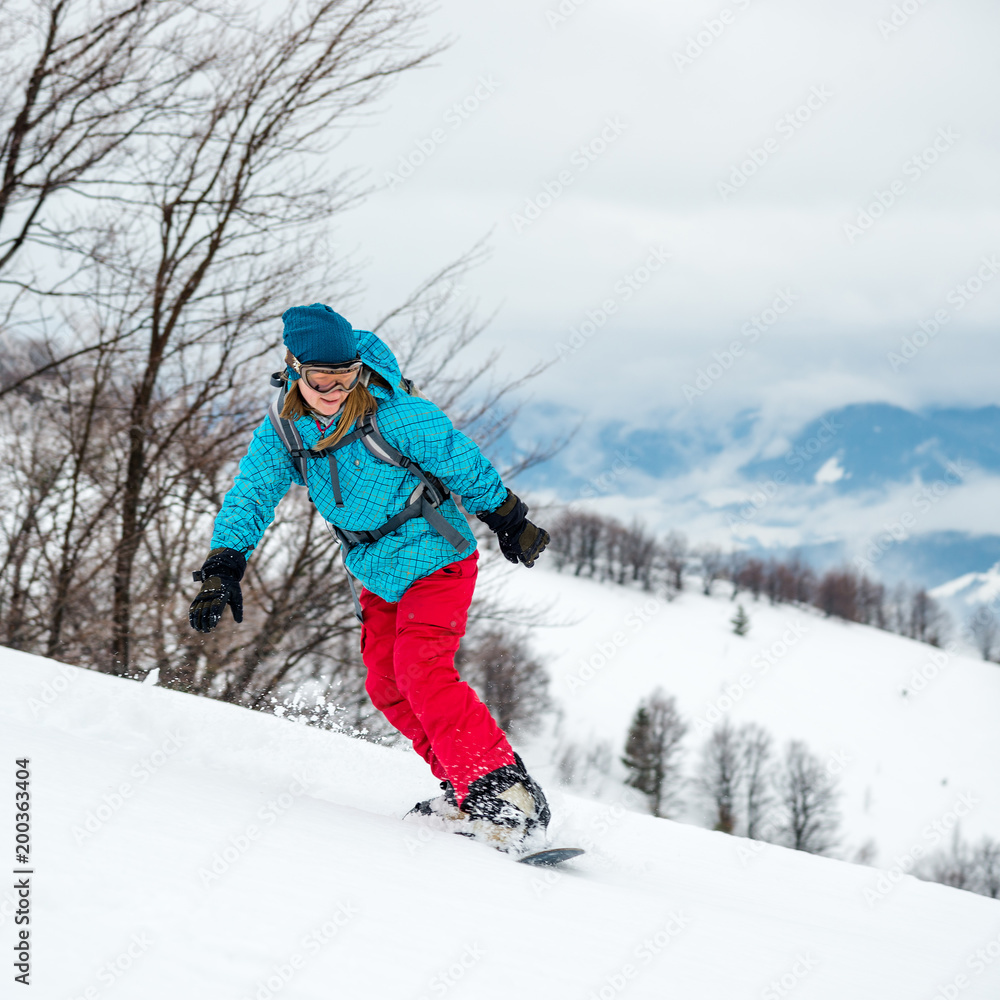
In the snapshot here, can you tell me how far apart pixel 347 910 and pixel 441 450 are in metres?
1.49

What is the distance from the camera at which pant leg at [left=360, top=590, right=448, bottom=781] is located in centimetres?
284

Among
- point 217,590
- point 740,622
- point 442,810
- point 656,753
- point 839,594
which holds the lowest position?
point 656,753

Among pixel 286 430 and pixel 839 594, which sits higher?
pixel 839 594

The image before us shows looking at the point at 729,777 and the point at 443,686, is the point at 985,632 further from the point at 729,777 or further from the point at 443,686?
the point at 443,686

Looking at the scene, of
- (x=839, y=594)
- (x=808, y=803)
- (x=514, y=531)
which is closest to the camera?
(x=514, y=531)

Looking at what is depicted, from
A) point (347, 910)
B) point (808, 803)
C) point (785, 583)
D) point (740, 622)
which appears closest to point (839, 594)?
point (785, 583)

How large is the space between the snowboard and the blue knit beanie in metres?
1.59

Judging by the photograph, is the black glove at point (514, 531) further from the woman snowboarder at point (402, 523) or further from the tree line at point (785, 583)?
the tree line at point (785, 583)

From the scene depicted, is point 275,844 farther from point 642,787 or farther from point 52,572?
point 642,787

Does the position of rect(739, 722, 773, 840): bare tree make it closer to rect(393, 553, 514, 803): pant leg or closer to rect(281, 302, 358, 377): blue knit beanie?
rect(393, 553, 514, 803): pant leg

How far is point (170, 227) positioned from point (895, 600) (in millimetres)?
107014

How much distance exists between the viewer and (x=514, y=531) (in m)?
2.82

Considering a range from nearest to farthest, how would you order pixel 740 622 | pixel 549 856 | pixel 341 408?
1. pixel 549 856
2. pixel 341 408
3. pixel 740 622

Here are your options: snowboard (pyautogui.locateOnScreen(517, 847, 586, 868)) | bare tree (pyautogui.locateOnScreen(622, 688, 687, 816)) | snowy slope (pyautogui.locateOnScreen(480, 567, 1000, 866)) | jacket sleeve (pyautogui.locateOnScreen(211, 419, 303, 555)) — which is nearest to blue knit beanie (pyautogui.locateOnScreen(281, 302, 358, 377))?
jacket sleeve (pyautogui.locateOnScreen(211, 419, 303, 555))
